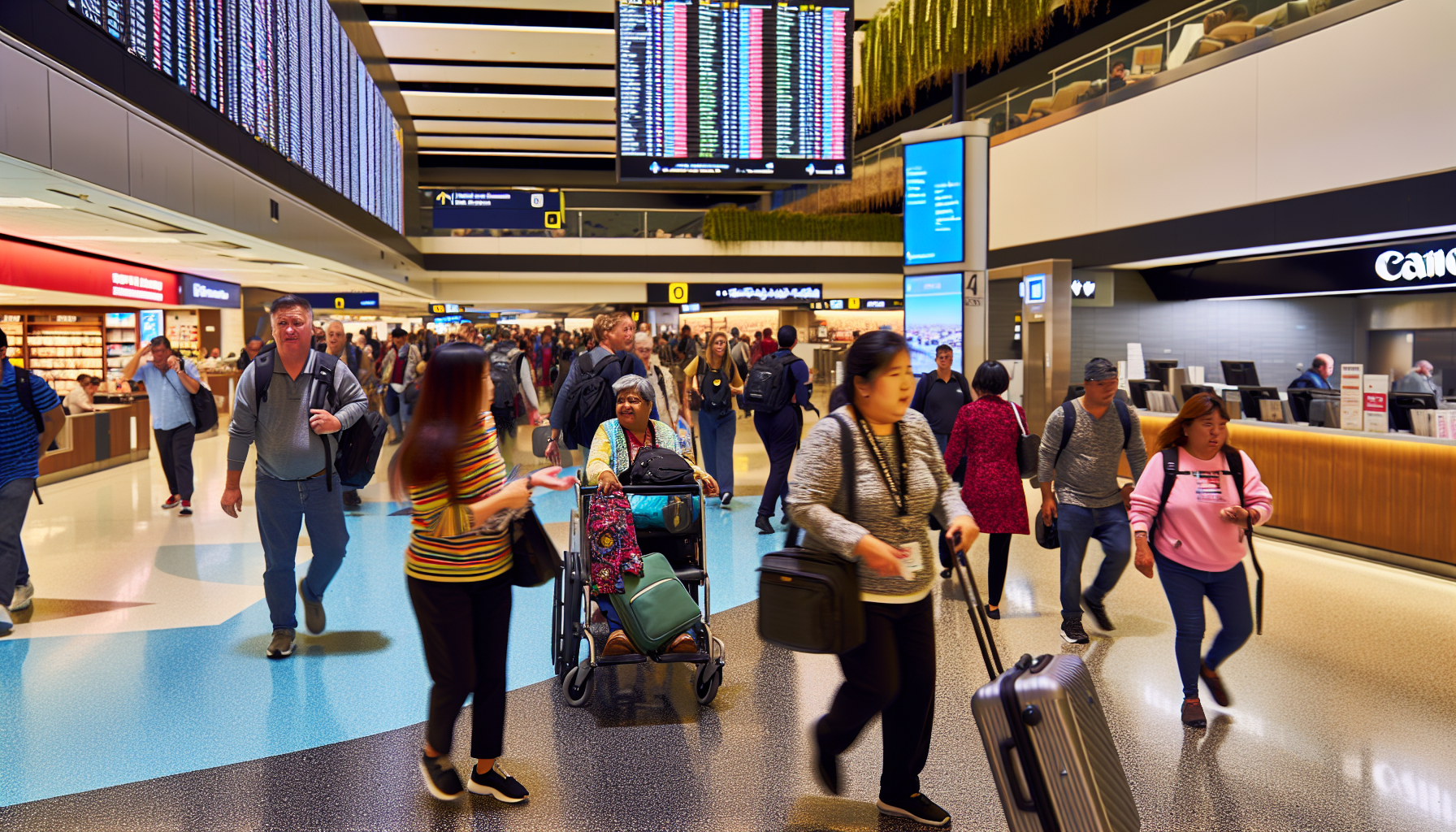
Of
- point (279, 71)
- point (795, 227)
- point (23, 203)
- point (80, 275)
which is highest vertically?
point (795, 227)

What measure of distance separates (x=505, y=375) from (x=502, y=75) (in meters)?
16.7

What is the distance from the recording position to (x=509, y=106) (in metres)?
26.5

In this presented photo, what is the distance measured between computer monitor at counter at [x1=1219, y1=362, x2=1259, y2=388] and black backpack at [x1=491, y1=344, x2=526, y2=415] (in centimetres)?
755

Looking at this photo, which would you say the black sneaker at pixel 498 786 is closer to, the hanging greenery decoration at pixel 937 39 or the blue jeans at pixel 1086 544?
the blue jeans at pixel 1086 544

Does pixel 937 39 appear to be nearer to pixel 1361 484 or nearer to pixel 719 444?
pixel 719 444

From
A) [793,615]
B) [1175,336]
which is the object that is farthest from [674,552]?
[1175,336]

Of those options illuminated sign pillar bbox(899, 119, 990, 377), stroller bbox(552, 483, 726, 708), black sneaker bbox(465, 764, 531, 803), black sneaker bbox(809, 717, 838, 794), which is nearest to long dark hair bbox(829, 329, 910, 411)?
black sneaker bbox(809, 717, 838, 794)

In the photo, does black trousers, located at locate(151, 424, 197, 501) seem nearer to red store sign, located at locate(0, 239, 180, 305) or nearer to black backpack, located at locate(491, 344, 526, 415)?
black backpack, located at locate(491, 344, 526, 415)

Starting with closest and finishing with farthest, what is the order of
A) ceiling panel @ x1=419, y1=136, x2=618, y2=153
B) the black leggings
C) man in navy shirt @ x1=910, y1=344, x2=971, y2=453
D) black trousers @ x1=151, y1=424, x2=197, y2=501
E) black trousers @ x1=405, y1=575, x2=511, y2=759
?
black trousers @ x1=405, y1=575, x2=511, y2=759
the black leggings
man in navy shirt @ x1=910, y1=344, x2=971, y2=453
black trousers @ x1=151, y1=424, x2=197, y2=501
ceiling panel @ x1=419, y1=136, x2=618, y2=153

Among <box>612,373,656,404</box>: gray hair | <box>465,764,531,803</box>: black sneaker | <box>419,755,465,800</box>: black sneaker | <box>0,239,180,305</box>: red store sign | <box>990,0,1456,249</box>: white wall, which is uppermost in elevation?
<box>990,0,1456,249</box>: white wall

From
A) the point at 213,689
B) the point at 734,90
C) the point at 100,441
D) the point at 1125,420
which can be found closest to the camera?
the point at 213,689

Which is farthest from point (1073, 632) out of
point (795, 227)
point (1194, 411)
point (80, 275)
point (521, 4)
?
point (795, 227)

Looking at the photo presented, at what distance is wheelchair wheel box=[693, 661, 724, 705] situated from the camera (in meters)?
4.21

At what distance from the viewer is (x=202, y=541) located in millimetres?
7805
